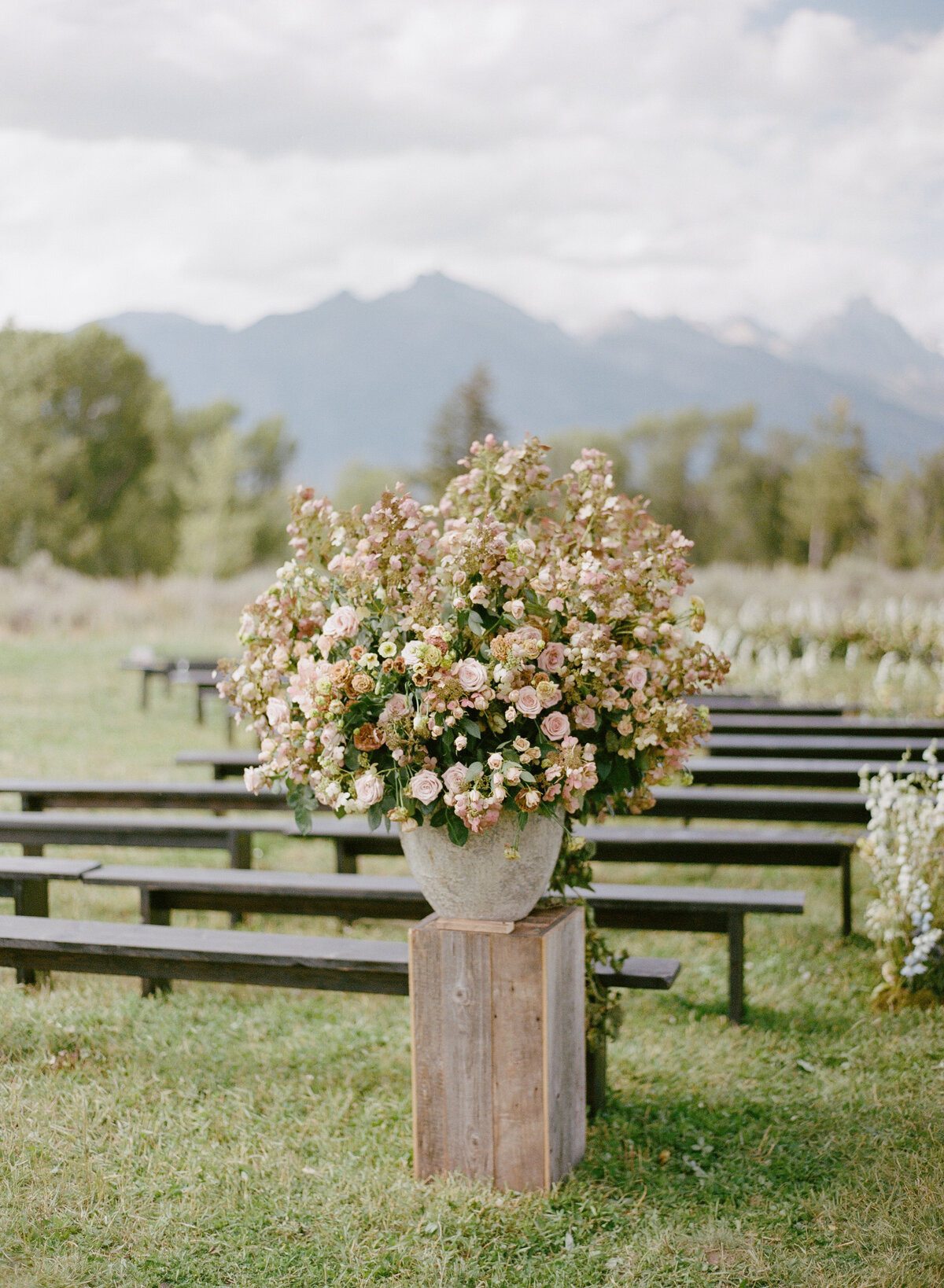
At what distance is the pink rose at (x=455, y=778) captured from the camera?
225cm

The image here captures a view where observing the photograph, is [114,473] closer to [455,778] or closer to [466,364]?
[455,778]

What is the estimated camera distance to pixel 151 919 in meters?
3.82

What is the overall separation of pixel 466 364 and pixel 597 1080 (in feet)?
520

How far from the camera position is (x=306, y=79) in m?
8.45

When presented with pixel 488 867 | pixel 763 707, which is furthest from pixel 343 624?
pixel 763 707

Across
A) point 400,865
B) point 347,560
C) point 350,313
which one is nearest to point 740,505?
point 400,865

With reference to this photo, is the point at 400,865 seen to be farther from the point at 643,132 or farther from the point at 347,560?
the point at 643,132

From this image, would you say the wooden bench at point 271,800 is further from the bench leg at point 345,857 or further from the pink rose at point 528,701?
the pink rose at point 528,701

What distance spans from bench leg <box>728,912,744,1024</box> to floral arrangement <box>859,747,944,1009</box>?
0.45m

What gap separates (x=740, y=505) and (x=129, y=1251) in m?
38.3

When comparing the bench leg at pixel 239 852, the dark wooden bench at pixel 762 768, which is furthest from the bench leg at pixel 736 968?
the bench leg at pixel 239 852

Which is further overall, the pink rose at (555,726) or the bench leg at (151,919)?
the bench leg at (151,919)

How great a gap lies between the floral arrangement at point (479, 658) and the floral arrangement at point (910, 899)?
51.9 inches

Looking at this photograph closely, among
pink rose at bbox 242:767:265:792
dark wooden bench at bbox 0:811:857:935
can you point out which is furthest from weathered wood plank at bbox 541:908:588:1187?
dark wooden bench at bbox 0:811:857:935
